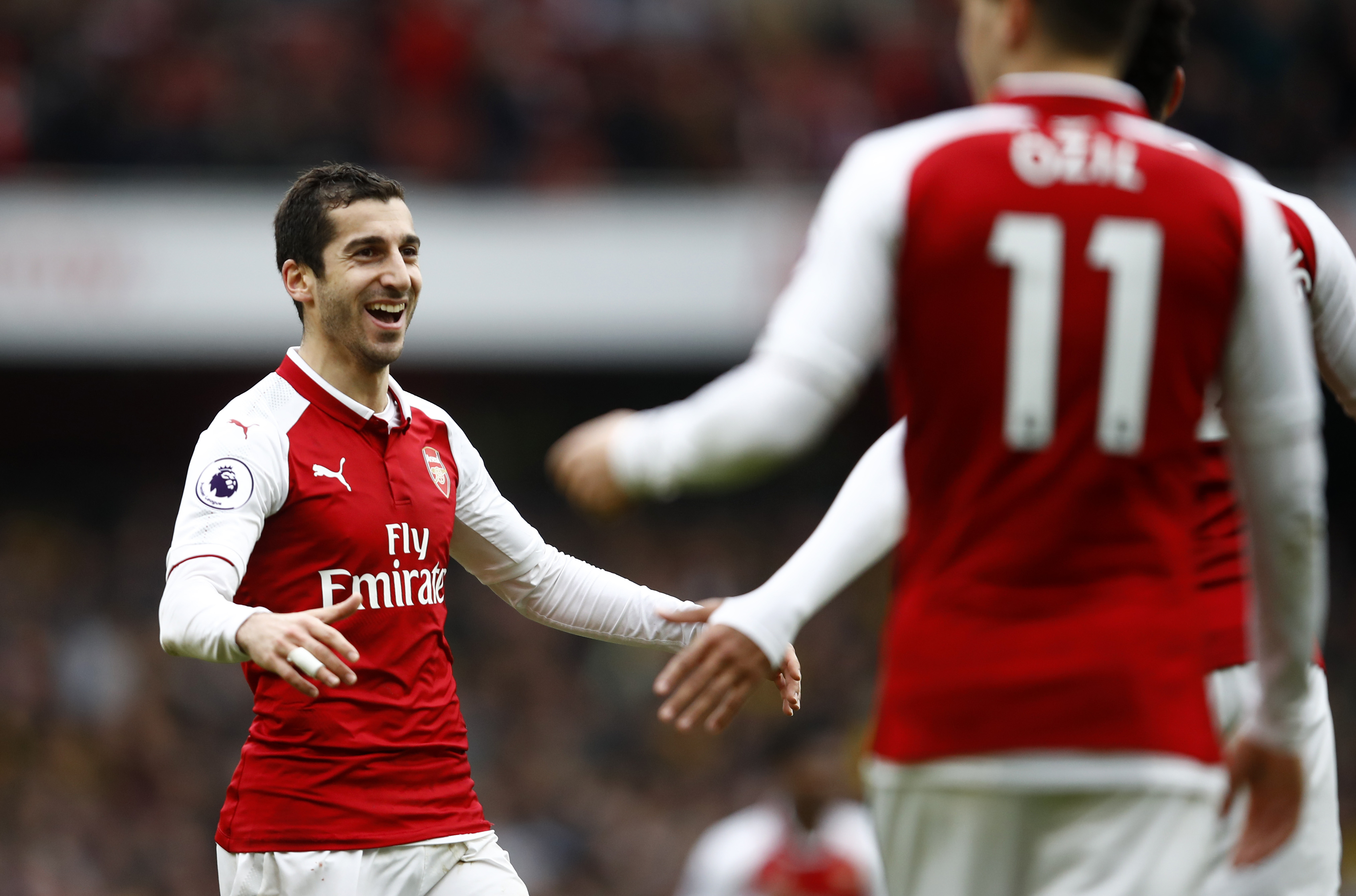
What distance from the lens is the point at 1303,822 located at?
3.42 m

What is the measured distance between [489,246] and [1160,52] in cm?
1121

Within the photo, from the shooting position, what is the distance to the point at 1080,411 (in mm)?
2650

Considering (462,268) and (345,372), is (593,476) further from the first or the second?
(462,268)

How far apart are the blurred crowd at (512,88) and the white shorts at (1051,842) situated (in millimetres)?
12069

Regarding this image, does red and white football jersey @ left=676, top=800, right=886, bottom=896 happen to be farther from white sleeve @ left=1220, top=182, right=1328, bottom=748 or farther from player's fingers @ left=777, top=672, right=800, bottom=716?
white sleeve @ left=1220, top=182, right=1328, bottom=748

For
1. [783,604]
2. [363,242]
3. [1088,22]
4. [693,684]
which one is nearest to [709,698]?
[693,684]

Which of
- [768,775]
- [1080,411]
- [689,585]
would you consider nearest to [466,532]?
[1080,411]

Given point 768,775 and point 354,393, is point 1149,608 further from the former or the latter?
point 768,775

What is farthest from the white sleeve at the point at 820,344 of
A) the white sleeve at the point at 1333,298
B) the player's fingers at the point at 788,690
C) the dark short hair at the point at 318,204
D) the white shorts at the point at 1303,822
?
the dark short hair at the point at 318,204

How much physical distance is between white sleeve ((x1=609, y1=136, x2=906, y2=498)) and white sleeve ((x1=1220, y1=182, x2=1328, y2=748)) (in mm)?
561

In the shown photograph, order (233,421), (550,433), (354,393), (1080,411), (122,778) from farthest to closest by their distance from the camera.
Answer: (550,433) < (122,778) < (354,393) < (233,421) < (1080,411)

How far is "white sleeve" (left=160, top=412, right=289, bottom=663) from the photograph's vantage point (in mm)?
3869

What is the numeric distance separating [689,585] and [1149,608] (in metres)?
12.9

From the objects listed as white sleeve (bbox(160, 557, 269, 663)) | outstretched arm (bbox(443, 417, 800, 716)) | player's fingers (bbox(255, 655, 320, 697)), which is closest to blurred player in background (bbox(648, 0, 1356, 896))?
player's fingers (bbox(255, 655, 320, 697))
